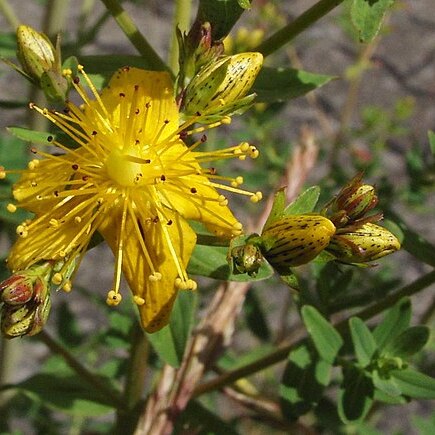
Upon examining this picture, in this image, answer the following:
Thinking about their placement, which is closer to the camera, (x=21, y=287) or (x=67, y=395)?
(x=21, y=287)

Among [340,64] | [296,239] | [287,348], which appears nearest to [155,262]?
[296,239]

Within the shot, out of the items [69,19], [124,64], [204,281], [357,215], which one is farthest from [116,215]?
[69,19]

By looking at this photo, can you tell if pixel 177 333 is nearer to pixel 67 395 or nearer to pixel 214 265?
pixel 214 265

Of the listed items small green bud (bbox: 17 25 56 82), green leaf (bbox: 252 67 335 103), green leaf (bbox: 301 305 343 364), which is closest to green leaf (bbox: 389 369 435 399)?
green leaf (bbox: 301 305 343 364)

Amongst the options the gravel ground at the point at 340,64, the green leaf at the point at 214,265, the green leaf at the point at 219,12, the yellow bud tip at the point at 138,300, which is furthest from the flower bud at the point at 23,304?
the gravel ground at the point at 340,64

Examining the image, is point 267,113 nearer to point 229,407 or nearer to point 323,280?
point 323,280

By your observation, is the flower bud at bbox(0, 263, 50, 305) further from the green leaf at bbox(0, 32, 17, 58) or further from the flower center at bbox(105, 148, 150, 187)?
the green leaf at bbox(0, 32, 17, 58)
